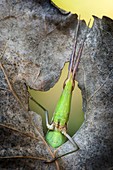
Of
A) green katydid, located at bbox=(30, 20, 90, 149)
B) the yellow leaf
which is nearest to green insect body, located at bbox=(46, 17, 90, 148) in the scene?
green katydid, located at bbox=(30, 20, 90, 149)

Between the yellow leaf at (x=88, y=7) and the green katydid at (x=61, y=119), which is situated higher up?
the yellow leaf at (x=88, y=7)

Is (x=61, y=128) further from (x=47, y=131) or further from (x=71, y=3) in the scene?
(x=71, y=3)

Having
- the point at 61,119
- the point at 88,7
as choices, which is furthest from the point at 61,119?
the point at 88,7

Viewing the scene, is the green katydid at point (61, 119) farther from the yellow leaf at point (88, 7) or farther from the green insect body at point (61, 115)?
the yellow leaf at point (88, 7)

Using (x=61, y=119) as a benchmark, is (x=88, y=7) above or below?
above

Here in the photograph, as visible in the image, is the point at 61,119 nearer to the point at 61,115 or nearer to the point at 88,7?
the point at 61,115

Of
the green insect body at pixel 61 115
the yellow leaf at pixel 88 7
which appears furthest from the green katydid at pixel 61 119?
the yellow leaf at pixel 88 7

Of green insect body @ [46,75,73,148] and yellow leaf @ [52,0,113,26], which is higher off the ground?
yellow leaf @ [52,0,113,26]

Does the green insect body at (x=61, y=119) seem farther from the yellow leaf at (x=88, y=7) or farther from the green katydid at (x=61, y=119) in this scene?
the yellow leaf at (x=88, y=7)

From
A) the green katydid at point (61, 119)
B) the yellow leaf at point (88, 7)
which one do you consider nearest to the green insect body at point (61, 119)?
the green katydid at point (61, 119)

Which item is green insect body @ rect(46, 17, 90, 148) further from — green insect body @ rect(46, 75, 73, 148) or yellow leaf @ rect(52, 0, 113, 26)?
yellow leaf @ rect(52, 0, 113, 26)

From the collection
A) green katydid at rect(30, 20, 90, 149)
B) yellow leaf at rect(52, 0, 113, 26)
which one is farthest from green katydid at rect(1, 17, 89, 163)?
yellow leaf at rect(52, 0, 113, 26)
